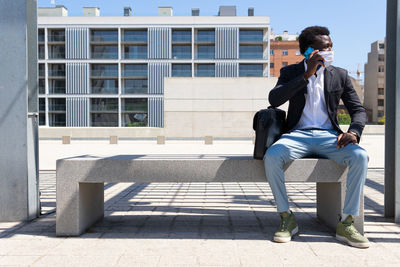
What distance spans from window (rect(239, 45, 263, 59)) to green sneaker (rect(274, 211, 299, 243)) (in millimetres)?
54124

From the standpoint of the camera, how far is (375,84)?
88188 mm

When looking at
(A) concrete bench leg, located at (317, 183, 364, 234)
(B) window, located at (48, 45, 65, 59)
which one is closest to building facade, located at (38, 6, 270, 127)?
(B) window, located at (48, 45, 65, 59)

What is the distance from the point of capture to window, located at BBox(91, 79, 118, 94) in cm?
5647

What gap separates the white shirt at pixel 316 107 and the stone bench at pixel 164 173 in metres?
0.39

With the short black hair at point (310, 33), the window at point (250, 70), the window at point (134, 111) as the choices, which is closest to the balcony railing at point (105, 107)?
the window at point (134, 111)

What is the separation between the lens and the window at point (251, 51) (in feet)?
186

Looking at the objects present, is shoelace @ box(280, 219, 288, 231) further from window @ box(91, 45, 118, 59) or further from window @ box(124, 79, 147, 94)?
window @ box(91, 45, 118, 59)

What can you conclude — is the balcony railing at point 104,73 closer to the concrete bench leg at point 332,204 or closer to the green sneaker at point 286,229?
the concrete bench leg at point 332,204

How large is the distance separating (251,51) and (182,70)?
971cm

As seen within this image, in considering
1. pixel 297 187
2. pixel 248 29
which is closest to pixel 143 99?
pixel 248 29

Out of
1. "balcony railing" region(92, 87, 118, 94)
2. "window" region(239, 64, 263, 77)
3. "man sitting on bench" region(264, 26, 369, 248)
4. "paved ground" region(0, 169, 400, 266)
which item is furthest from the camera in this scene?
"window" region(239, 64, 263, 77)

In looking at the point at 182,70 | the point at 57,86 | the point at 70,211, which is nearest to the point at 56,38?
the point at 57,86

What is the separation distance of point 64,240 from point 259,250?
180 cm

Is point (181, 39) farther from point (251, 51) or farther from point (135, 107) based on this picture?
point (135, 107)
